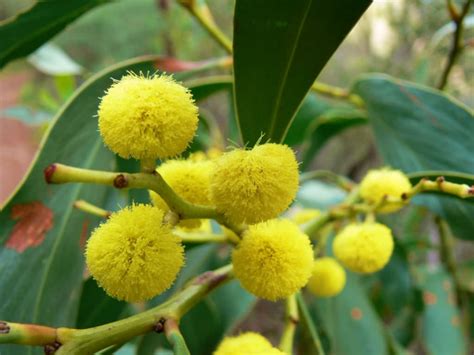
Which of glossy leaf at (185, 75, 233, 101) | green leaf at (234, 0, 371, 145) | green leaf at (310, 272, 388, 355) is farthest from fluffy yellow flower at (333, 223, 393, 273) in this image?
green leaf at (310, 272, 388, 355)

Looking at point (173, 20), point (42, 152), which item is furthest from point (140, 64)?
point (173, 20)

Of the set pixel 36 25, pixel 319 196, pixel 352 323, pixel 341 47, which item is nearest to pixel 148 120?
pixel 36 25

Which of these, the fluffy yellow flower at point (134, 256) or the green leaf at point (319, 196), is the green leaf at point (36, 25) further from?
the green leaf at point (319, 196)

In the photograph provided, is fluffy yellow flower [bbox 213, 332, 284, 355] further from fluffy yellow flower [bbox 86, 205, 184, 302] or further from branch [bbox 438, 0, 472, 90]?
branch [bbox 438, 0, 472, 90]

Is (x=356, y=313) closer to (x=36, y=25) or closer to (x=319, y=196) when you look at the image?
(x=319, y=196)

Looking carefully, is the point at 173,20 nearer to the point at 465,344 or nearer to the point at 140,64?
the point at 140,64

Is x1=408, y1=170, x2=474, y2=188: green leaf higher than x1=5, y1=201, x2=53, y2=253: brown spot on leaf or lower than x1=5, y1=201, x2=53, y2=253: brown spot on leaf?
higher
